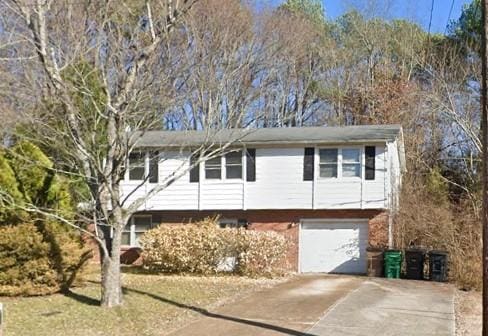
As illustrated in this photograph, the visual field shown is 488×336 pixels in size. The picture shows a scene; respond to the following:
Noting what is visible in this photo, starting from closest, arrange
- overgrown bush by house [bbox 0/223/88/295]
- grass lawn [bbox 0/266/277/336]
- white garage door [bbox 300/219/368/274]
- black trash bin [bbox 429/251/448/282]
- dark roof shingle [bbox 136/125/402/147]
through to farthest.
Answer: grass lawn [bbox 0/266/277/336] < overgrown bush by house [bbox 0/223/88/295] < black trash bin [bbox 429/251/448/282] < dark roof shingle [bbox 136/125/402/147] < white garage door [bbox 300/219/368/274]

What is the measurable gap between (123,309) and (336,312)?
4365mm

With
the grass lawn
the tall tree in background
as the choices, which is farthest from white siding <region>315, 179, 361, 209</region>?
the tall tree in background

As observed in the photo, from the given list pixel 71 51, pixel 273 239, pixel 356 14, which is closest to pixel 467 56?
pixel 356 14

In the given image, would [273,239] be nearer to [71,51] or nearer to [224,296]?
[224,296]

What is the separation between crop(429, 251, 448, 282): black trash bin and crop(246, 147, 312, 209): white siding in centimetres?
535

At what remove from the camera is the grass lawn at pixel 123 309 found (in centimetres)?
1163

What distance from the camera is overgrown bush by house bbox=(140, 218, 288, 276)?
21500 mm

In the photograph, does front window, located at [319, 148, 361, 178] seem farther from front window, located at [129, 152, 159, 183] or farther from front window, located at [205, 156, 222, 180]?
front window, located at [129, 152, 159, 183]

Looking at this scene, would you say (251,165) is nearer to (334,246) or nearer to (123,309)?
(334,246)

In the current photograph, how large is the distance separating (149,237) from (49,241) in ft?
23.8

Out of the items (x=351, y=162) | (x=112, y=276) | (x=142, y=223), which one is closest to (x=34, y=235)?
(x=112, y=276)

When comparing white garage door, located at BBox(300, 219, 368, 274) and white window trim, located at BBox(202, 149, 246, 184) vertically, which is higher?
white window trim, located at BBox(202, 149, 246, 184)

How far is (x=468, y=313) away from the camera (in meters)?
14.5

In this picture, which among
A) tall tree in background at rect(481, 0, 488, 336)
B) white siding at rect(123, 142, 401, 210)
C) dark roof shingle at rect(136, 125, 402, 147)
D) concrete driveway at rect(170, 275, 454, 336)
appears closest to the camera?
tall tree in background at rect(481, 0, 488, 336)
